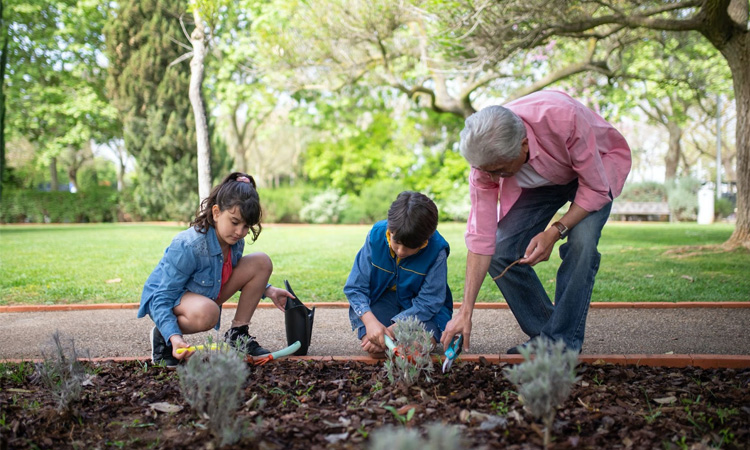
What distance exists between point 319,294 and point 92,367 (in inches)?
108

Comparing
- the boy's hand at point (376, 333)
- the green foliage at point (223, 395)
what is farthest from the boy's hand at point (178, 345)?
the boy's hand at point (376, 333)

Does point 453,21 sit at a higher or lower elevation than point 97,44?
lower

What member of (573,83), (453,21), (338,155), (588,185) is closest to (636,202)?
(573,83)

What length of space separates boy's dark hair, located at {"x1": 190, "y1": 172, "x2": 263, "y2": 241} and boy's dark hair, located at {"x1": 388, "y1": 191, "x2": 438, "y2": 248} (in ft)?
2.19

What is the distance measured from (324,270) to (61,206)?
54.9ft

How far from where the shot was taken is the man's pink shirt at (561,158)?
2.56 m

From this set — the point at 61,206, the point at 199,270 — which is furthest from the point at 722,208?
the point at 61,206

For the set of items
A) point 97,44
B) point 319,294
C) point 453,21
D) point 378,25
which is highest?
point 97,44

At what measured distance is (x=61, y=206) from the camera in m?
20.0

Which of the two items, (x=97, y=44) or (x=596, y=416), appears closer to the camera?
(x=596, y=416)

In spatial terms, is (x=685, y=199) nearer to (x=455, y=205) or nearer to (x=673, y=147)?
(x=455, y=205)

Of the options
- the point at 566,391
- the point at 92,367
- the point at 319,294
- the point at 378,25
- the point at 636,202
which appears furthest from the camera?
the point at 636,202

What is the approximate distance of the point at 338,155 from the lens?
66.7ft

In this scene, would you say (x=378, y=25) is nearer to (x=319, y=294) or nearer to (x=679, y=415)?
(x=319, y=294)
